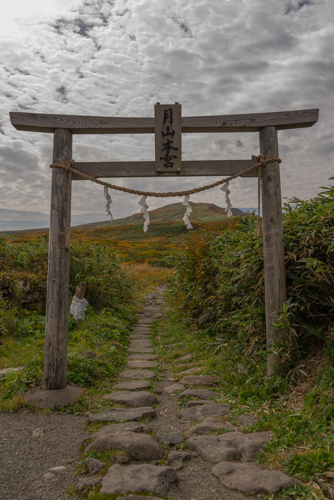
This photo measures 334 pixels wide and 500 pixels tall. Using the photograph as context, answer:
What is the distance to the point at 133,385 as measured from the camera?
17.2 feet

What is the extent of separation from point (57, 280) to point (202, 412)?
8.48 ft

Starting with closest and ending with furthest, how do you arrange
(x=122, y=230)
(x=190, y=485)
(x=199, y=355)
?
(x=190, y=485) < (x=199, y=355) < (x=122, y=230)

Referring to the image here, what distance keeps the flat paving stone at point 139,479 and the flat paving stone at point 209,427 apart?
0.87 metres

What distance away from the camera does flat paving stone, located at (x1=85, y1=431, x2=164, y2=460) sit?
312 centimetres

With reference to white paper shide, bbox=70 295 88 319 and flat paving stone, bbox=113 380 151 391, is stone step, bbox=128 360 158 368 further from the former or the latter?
white paper shide, bbox=70 295 88 319

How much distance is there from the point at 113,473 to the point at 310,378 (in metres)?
2.57

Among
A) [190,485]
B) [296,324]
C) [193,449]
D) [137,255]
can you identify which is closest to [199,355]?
[296,324]

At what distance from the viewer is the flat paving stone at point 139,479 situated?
259 centimetres

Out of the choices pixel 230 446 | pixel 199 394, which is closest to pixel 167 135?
pixel 199 394

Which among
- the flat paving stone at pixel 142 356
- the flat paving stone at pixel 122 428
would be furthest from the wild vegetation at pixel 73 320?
the flat paving stone at pixel 122 428

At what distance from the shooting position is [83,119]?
190 inches

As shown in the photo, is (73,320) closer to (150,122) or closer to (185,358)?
(185,358)

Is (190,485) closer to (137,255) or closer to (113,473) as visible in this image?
(113,473)

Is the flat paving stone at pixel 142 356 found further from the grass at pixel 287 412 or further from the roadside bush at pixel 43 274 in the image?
the roadside bush at pixel 43 274
